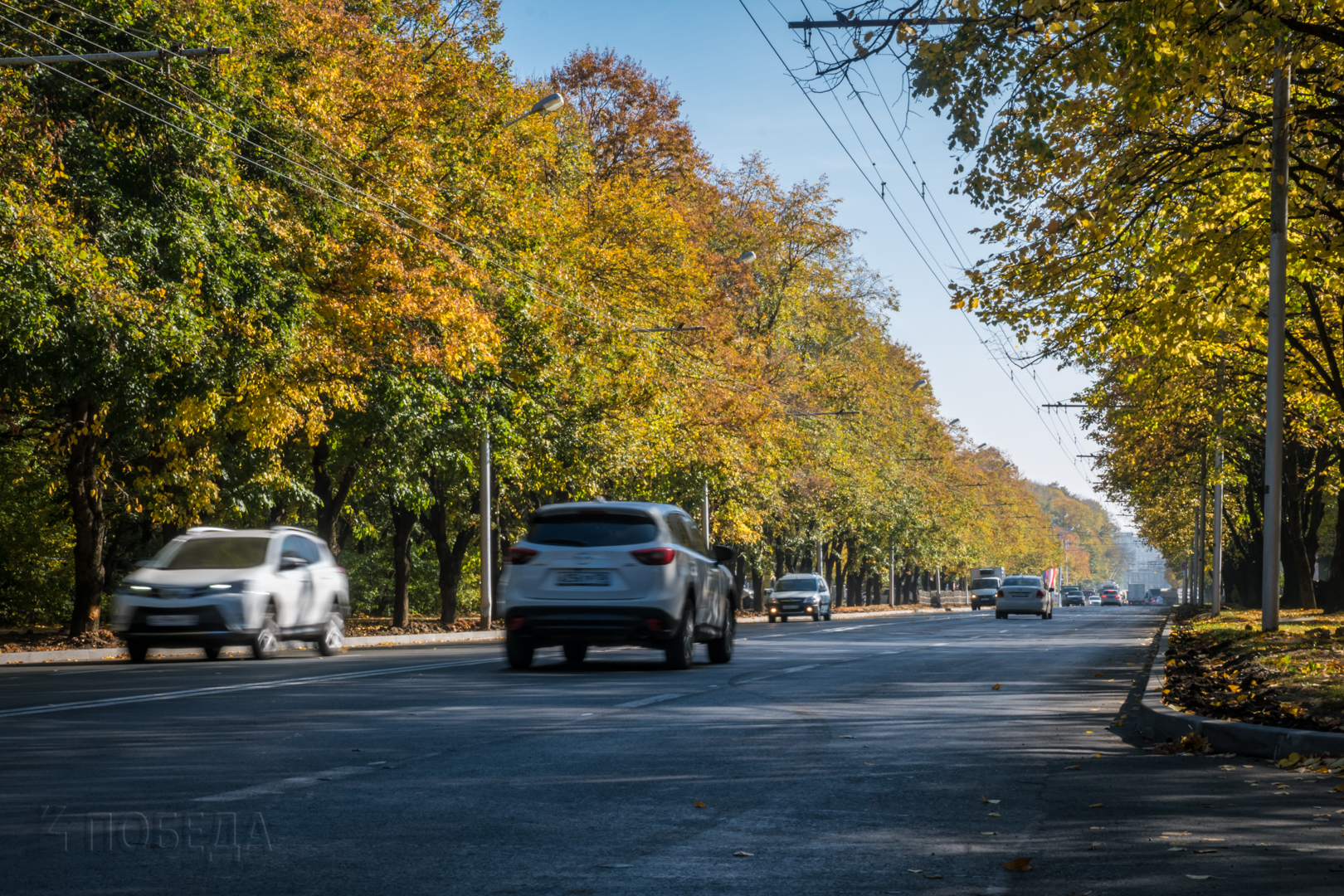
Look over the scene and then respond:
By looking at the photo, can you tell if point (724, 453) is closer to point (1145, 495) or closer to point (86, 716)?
point (1145, 495)

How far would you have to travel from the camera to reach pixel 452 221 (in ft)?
91.7

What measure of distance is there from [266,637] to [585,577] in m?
5.89

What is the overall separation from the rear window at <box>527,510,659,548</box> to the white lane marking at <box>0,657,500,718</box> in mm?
2206

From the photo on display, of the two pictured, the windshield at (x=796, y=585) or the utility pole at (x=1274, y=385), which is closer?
the utility pole at (x=1274, y=385)

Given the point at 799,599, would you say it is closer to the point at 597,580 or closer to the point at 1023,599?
the point at 1023,599

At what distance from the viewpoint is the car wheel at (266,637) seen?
→ 19.1 meters

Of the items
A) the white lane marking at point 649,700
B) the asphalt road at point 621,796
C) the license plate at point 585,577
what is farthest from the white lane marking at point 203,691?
the white lane marking at point 649,700

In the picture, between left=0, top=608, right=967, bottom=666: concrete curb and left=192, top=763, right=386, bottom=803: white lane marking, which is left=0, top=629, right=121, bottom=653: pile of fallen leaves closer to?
left=0, top=608, right=967, bottom=666: concrete curb

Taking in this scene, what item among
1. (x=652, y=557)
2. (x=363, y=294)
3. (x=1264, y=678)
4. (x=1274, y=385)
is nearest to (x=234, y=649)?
(x=363, y=294)

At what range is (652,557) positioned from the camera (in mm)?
15672

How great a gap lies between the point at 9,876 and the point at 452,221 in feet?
77.1

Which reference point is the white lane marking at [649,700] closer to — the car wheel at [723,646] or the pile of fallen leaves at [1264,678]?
the pile of fallen leaves at [1264,678]

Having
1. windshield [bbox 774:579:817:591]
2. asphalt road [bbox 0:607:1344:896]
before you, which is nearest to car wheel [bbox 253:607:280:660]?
asphalt road [bbox 0:607:1344:896]

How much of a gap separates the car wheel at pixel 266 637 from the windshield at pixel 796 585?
33.0 m
